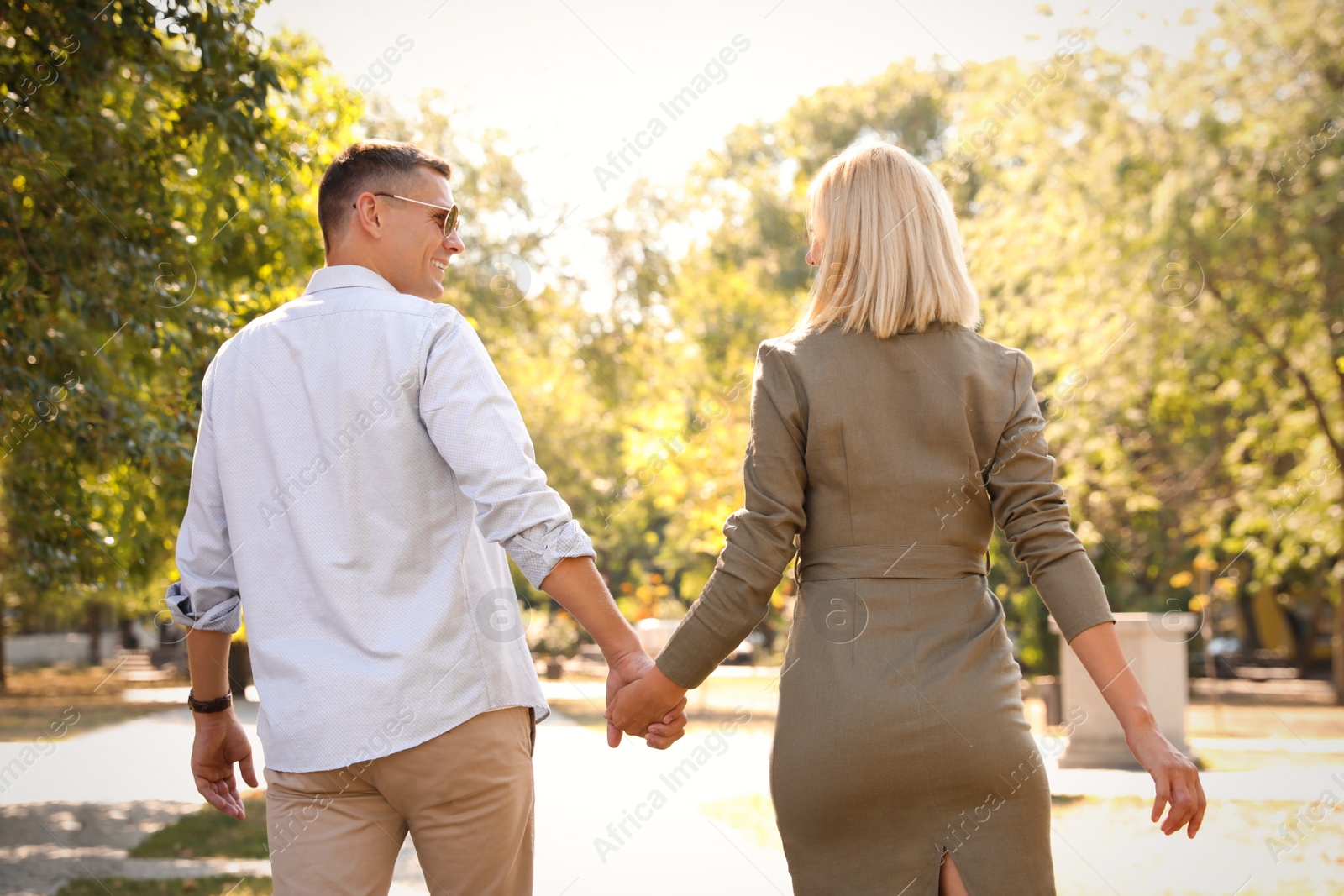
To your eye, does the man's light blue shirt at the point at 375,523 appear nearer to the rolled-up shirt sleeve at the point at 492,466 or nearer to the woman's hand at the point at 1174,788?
the rolled-up shirt sleeve at the point at 492,466

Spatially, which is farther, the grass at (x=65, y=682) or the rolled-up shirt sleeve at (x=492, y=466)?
the grass at (x=65, y=682)

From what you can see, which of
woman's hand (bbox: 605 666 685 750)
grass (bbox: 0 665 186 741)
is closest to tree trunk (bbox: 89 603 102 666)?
grass (bbox: 0 665 186 741)

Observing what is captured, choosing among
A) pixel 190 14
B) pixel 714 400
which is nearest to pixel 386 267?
pixel 190 14

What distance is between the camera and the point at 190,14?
5980 mm

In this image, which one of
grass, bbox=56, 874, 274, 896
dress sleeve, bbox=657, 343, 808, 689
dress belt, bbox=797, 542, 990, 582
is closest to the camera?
dress belt, bbox=797, 542, 990, 582

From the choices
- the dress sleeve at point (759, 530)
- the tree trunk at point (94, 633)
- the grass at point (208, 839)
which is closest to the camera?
the dress sleeve at point (759, 530)

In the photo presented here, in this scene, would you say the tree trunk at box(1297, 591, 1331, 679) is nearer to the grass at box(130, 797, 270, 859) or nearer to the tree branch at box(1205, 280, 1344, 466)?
the tree branch at box(1205, 280, 1344, 466)

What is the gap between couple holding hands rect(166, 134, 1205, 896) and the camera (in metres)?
2.24

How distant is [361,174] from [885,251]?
1.15 m

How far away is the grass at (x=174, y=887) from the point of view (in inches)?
256

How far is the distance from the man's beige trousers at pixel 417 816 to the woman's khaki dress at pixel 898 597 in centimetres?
52

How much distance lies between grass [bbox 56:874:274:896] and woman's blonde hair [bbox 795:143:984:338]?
537 centimetres

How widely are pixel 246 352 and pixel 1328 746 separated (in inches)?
594

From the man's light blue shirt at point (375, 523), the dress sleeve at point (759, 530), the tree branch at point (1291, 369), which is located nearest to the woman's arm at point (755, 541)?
the dress sleeve at point (759, 530)
